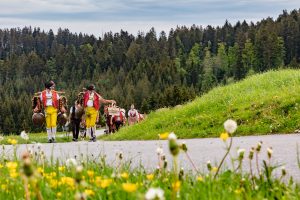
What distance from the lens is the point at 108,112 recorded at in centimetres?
3388

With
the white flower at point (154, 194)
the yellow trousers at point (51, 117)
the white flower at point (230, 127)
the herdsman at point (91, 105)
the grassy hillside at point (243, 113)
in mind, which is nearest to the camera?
the white flower at point (154, 194)

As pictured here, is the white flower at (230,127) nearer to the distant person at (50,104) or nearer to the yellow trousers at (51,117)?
the distant person at (50,104)

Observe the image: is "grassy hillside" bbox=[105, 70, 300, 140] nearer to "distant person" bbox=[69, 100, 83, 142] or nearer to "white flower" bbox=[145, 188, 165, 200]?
"distant person" bbox=[69, 100, 83, 142]

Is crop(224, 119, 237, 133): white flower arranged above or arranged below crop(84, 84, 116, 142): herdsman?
above

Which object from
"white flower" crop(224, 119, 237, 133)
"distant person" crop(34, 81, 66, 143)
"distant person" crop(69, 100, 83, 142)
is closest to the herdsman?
"distant person" crop(34, 81, 66, 143)

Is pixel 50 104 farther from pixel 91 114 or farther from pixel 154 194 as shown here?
pixel 154 194

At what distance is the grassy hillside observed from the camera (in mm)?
16250

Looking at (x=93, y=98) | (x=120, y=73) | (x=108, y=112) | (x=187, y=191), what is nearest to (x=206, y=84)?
(x=120, y=73)

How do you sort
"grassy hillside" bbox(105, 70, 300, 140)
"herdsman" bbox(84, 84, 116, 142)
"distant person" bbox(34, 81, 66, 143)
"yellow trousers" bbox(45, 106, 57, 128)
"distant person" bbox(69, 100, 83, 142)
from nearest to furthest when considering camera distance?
"grassy hillside" bbox(105, 70, 300, 140), "distant person" bbox(34, 81, 66, 143), "yellow trousers" bbox(45, 106, 57, 128), "herdsman" bbox(84, 84, 116, 142), "distant person" bbox(69, 100, 83, 142)

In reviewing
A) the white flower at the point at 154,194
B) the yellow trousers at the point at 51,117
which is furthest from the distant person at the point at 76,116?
the white flower at the point at 154,194

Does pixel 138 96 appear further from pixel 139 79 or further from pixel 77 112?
pixel 77 112

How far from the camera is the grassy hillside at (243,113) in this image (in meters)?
16.2

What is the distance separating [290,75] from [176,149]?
74.1 feet

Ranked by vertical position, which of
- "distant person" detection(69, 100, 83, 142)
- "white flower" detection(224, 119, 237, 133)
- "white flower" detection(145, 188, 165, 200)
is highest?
"white flower" detection(224, 119, 237, 133)
